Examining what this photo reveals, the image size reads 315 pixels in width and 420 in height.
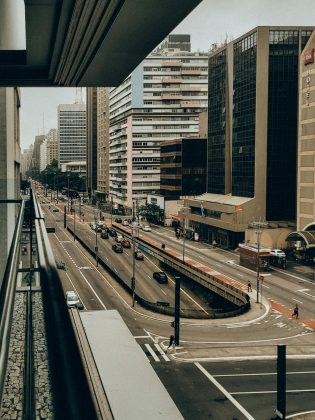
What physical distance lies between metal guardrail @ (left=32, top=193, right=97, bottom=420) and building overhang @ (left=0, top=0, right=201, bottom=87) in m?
3.68

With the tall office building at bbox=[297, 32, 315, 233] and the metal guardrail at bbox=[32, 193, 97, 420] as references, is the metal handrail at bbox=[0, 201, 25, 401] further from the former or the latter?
the tall office building at bbox=[297, 32, 315, 233]

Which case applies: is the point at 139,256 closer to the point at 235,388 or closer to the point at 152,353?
the point at 152,353

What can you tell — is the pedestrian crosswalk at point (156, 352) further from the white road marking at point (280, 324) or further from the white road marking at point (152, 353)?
the white road marking at point (280, 324)

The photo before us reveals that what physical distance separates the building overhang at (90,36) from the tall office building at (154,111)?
83910 mm

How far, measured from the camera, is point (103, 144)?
124 m

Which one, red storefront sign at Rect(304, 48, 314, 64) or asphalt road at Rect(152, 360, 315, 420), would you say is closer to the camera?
asphalt road at Rect(152, 360, 315, 420)

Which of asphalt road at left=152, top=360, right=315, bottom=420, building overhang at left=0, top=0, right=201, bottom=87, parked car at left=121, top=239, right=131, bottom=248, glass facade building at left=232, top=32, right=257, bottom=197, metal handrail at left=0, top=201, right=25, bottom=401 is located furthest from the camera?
parked car at left=121, top=239, right=131, bottom=248

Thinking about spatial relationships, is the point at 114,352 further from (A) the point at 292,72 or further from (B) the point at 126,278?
(A) the point at 292,72

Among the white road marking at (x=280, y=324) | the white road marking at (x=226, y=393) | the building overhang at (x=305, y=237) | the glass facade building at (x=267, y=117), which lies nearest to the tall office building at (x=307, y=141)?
the building overhang at (x=305, y=237)

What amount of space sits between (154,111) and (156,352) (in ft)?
249

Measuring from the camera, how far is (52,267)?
2115mm

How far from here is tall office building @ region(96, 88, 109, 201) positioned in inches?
4710

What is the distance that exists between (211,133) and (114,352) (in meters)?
53.4

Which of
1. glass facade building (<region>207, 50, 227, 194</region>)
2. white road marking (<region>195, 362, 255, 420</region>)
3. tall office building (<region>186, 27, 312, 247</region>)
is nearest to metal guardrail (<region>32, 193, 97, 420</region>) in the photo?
white road marking (<region>195, 362, 255, 420</region>)
